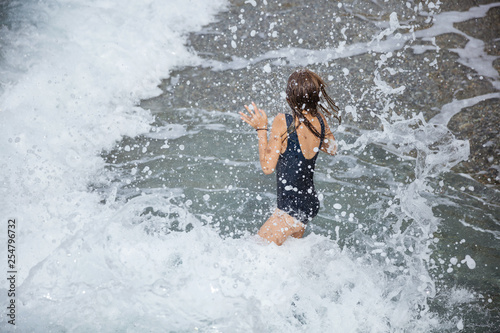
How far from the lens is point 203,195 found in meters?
4.73

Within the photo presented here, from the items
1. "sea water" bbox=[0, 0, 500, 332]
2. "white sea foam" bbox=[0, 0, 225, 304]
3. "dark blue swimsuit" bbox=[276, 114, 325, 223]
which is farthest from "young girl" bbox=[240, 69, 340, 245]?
"white sea foam" bbox=[0, 0, 225, 304]

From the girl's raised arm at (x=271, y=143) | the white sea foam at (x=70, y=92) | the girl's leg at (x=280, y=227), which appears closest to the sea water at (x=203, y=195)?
the white sea foam at (x=70, y=92)

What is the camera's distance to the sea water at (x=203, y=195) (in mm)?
3822

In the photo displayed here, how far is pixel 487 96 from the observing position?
17.4 feet

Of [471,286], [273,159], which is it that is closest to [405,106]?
[471,286]

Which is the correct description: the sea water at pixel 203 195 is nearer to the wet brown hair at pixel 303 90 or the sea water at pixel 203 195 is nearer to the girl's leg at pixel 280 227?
the girl's leg at pixel 280 227

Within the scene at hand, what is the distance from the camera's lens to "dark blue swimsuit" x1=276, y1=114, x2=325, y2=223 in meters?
3.33

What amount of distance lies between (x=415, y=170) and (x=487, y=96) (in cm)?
147

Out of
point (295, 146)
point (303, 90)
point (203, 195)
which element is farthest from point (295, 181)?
point (203, 195)

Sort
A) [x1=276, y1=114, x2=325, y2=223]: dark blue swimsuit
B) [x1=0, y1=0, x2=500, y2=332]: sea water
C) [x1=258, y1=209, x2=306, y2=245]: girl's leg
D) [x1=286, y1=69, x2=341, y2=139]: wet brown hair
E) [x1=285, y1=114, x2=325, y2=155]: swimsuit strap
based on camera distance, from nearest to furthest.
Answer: [x1=286, y1=69, x2=341, y2=139]: wet brown hair, [x1=285, y1=114, x2=325, y2=155]: swimsuit strap, [x1=276, y1=114, x2=325, y2=223]: dark blue swimsuit, [x1=258, y1=209, x2=306, y2=245]: girl's leg, [x1=0, y1=0, x2=500, y2=332]: sea water

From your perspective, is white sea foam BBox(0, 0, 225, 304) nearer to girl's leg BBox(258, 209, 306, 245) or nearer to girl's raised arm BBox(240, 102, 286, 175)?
girl's leg BBox(258, 209, 306, 245)

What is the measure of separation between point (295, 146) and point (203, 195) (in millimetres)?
1770

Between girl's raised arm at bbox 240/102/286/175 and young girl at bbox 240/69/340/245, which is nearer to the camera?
young girl at bbox 240/69/340/245

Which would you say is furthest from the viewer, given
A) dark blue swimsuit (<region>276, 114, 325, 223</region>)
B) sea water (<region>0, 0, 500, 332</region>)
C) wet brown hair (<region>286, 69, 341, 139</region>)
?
sea water (<region>0, 0, 500, 332</region>)
